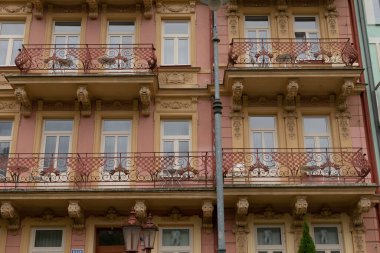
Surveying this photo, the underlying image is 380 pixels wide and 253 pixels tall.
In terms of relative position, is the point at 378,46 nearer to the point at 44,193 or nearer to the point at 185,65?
the point at 185,65

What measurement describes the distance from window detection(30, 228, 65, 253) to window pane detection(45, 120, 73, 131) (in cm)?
308

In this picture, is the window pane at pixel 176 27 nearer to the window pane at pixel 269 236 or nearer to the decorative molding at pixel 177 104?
the decorative molding at pixel 177 104

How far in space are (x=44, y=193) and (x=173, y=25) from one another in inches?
278

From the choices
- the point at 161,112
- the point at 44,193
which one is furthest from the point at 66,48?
the point at 44,193

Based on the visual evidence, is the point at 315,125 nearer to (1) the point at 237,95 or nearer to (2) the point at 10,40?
(1) the point at 237,95

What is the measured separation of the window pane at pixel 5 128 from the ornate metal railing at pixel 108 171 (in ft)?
3.05

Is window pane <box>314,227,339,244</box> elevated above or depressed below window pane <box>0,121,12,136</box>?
below

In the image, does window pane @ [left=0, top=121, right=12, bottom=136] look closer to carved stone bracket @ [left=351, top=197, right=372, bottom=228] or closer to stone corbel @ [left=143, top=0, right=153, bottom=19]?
stone corbel @ [left=143, top=0, right=153, bottom=19]

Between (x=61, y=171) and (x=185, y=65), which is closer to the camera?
(x=61, y=171)

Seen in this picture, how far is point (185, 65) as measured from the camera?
58.6 ft

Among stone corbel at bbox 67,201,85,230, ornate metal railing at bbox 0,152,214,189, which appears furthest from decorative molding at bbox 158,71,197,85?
stone corbel at bbox 67,201,85,230

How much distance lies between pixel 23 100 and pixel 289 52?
8.21 metres

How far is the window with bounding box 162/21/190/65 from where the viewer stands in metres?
18.1

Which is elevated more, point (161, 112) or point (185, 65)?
point (185, 65)
